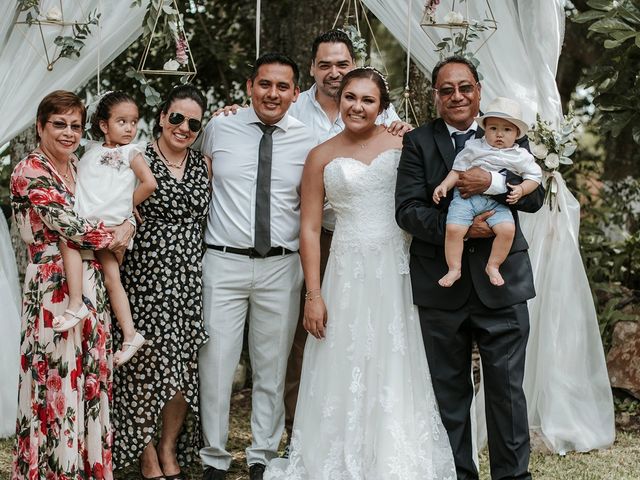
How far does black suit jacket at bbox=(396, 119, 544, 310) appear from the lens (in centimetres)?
370

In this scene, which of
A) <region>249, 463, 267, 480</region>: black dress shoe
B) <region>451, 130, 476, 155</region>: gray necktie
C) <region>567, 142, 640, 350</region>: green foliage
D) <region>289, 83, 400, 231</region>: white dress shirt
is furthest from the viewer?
<region>567, 142, 640, 350</region>: green foliage

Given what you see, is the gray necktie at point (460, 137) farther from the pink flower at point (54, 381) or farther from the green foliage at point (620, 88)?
the pink flower at point (54, 381)

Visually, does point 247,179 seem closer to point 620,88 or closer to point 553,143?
point 553,143

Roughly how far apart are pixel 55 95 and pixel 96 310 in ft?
2.85

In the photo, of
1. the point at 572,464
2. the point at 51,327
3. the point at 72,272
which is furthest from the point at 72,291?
the point at 572,464

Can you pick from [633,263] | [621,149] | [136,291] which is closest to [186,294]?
[136,291]

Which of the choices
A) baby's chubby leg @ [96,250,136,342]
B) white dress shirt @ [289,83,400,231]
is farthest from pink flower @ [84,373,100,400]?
Result: white dress shirt @ [289,83,400,231]

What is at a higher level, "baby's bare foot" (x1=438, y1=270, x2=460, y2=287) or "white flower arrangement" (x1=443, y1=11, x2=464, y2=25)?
"white flower arrangement" (x1=443, y1=11, x2=464, y2=25)

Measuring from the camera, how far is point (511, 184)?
11.9 feet

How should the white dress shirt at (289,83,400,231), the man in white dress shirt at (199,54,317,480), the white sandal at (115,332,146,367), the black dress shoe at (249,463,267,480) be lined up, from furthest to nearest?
the white dress shirt at (289,83,400,231) → the black dress shoe at (249,463,267,480) → the man in white dress shirt at (199,54,317,480) → the white sandal at (115,332,146,367)

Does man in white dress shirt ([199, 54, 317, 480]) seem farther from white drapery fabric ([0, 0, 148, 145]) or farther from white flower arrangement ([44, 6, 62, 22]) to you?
white flower arrangement ([44, 6, 62, 22])

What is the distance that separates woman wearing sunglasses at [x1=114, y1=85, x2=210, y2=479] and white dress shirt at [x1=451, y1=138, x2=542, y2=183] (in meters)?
1.16

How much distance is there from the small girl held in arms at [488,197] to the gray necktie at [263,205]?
2.74 feet

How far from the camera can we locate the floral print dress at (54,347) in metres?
3.71
